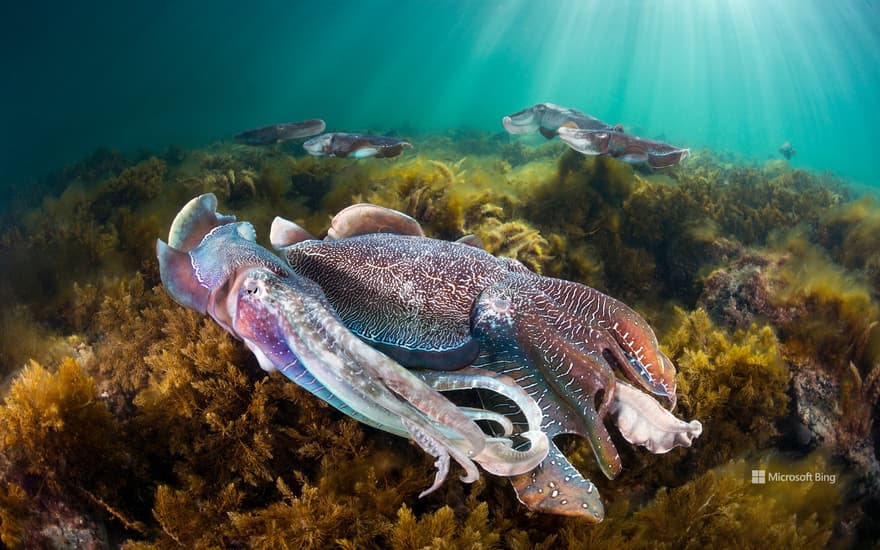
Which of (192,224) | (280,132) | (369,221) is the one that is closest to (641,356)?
(369,221)

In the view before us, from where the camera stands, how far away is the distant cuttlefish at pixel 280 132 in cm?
706

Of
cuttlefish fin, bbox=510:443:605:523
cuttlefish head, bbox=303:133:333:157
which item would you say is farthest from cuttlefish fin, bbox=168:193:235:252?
cuttlefish head, bbox=303:133:333:157

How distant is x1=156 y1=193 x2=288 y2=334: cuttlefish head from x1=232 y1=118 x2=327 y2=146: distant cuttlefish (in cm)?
530

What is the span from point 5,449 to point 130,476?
56cm

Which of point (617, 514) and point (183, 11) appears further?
point (183, 11)

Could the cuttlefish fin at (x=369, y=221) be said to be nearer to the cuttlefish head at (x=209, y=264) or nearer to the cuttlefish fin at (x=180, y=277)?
the cuttlefish head at (x=209, y=264)

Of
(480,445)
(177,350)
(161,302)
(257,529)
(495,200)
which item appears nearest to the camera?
(480,445)

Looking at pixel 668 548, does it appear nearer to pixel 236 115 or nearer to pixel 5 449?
pixel 5 449

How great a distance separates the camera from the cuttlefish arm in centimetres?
133

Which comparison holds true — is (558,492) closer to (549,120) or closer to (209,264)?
(209,264)

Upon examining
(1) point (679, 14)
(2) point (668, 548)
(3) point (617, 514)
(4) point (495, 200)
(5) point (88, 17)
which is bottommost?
(2) point (668, 548)

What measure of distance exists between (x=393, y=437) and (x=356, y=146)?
428cm

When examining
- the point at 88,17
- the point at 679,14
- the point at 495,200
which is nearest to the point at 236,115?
the point at 88,17

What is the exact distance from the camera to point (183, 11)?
5666 centimetres
